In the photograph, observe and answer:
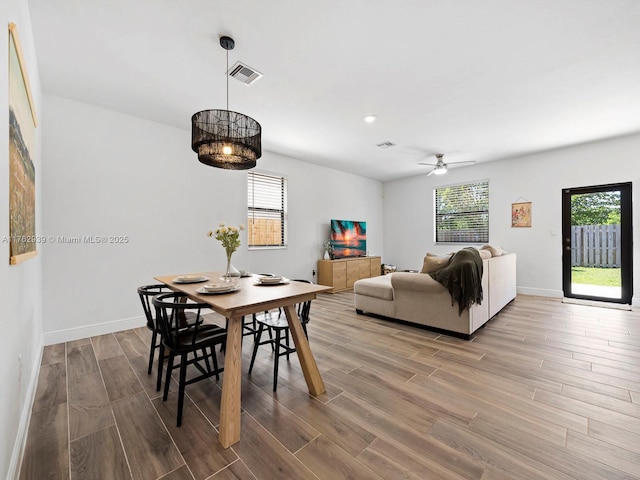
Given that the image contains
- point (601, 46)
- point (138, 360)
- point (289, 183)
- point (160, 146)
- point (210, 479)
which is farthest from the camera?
point (289, 183)

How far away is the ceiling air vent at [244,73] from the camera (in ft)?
8.37

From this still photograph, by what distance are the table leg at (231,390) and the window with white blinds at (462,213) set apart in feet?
19.5

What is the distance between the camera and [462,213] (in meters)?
6.29

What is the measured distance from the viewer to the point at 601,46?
2.33 meters

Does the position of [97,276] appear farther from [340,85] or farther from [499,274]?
[499,274]

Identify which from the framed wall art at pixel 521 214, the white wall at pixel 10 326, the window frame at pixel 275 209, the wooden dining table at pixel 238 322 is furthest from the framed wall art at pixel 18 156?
the framed wall art at pixel 521 214

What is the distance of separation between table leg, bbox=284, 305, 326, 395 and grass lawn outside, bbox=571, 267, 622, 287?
214 inches

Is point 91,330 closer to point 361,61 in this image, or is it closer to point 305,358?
point 305,358

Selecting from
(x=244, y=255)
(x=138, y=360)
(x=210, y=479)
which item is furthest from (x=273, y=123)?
(x=210, y=479)

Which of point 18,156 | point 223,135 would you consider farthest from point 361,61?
point 18,156

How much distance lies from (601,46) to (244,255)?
15.7 feet

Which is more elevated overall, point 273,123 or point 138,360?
point 273,123

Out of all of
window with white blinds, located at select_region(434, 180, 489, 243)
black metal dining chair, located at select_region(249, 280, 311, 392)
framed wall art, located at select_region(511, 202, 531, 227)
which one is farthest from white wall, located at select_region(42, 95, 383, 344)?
framed wall art, located at select_region(511, 202, 531, 227)

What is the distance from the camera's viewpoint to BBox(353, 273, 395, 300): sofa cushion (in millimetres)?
3742
